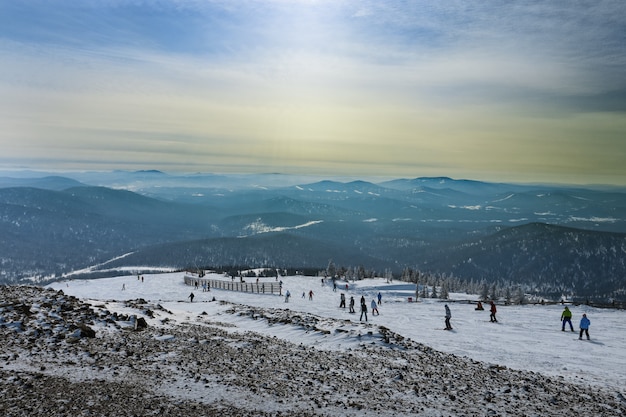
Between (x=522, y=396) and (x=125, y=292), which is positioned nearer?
(x=522, y=396)

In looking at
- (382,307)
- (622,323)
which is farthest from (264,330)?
(622,323)

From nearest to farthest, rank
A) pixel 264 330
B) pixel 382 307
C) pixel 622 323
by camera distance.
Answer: pixel 264 330, pixel 622 323, pixel 382 307

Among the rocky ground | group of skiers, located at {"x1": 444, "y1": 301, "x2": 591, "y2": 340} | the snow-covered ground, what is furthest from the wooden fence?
the rocky ground

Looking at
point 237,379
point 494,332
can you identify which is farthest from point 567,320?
point 237,379

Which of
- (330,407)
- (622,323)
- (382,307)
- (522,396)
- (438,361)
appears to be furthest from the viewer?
(382,307)

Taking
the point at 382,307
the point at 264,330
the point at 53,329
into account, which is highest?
the point at 53,329

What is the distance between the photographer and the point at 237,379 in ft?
42.7

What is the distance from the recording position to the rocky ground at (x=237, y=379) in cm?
1098

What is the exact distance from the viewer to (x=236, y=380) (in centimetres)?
1292

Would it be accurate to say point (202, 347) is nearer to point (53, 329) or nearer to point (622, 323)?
point (53, 329)

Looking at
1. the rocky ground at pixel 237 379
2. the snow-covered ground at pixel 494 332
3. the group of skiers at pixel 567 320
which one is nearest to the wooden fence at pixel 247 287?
the snow-covered ground at pixel 494 332

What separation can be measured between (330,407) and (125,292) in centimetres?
4885

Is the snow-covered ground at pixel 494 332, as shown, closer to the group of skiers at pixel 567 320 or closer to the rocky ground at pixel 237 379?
the group of skiers at pixel 567 320

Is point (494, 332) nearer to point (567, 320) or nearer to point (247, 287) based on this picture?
point (567, 320)
